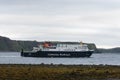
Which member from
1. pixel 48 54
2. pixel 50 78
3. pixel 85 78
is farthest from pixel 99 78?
pixel 48 54

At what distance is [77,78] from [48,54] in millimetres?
136268

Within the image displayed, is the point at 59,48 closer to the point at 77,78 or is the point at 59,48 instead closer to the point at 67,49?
the point at 67,49

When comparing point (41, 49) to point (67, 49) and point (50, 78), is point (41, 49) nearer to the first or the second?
point (67, 49)

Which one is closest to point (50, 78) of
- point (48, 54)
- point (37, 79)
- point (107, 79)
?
point (37, 79)

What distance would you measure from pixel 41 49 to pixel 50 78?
138m

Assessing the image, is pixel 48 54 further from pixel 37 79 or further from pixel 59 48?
pixel 37 79

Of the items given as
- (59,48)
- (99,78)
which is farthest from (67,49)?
(99,78)

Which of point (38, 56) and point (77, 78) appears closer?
point (77, 78)

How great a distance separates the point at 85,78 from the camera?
52.1 metres

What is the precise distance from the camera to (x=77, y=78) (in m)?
52.0

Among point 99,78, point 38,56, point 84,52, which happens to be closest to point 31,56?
point 38,56

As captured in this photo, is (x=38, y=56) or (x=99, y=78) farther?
(x=38, y=56)

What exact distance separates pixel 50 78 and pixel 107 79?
5825 mm

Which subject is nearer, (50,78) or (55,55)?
(50,78)
